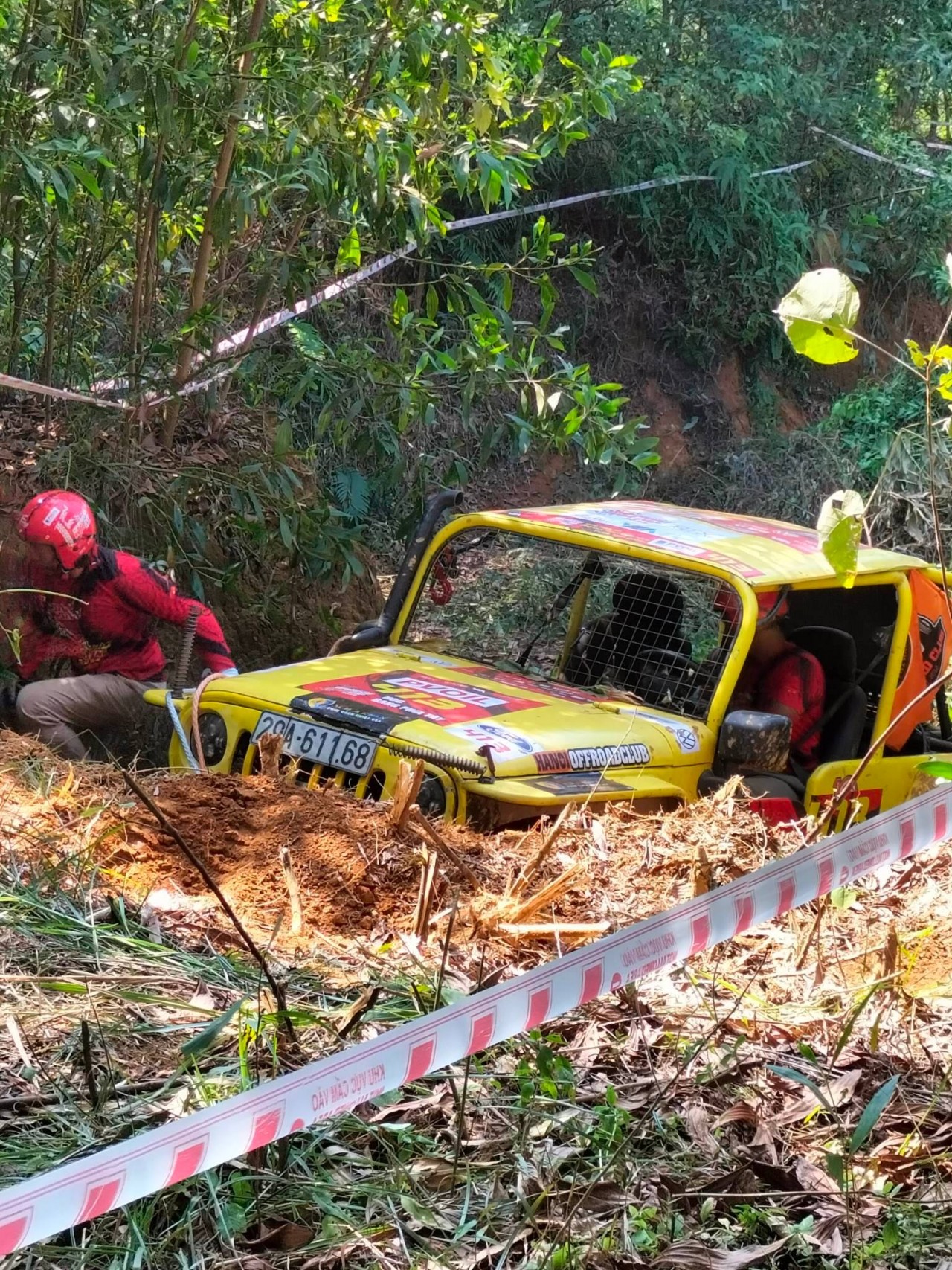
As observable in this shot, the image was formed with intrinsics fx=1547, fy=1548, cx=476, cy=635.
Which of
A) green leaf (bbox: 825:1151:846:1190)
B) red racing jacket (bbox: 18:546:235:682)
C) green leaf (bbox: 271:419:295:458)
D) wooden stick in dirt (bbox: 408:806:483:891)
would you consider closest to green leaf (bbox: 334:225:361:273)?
green leaf (bbox: 271:419:295:458)

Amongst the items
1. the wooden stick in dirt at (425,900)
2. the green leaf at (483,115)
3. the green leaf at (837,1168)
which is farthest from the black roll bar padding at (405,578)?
the green leaf at (837,1168)

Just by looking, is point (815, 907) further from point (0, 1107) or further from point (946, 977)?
point (0, 1107)

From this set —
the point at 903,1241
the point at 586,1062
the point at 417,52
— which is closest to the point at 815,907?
the point at 586,1062

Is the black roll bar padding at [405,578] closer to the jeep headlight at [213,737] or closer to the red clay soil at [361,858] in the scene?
the jeep headlight at [213,737]

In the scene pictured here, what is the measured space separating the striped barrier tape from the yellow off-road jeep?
1286mm

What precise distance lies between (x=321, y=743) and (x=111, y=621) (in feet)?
7.52

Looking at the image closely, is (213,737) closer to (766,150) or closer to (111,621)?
(111,621)

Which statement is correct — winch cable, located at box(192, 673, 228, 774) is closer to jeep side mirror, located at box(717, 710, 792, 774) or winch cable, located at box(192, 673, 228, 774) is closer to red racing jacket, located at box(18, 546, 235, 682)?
red racing jacket, located at box(18, 546, 235, 682)

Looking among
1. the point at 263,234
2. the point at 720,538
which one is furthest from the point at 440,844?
the point at 263,234

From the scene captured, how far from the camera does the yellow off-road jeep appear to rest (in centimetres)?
524

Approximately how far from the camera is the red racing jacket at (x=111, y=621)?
23.1ft

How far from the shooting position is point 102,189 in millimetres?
7449

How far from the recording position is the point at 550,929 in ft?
12.9

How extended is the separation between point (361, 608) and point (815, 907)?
5.49 m
